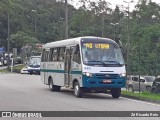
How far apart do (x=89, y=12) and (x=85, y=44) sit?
232 feet

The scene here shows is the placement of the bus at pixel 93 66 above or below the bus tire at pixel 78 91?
above

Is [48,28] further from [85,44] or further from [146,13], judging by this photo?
[85,44]

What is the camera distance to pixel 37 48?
74.9 m

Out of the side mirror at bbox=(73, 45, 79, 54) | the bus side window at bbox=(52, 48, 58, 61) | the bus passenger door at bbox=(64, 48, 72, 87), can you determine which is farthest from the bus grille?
the bus side window at bbox=(52, 48, 58, 61)

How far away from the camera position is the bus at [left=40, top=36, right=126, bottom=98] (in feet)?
67.7

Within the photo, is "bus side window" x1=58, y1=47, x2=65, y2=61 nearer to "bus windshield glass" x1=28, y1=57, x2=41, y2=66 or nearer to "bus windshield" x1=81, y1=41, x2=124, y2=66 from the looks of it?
"bus windshield" x1=81, y1=41, x2=124, y2=66

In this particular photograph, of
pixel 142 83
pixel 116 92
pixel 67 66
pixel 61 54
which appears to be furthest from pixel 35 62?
pixel 116 92

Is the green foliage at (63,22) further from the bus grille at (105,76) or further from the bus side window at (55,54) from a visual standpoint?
the bus grille at (105,76)

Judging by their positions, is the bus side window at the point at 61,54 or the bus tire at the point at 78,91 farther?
the bus side window at the point at 61,54

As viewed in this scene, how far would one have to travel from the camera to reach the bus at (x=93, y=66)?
20641mm

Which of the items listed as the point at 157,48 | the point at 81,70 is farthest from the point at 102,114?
the point at 157,48

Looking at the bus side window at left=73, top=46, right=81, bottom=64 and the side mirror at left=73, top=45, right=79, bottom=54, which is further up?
the side mirror at left=73, top=45, right=79, bottom=54

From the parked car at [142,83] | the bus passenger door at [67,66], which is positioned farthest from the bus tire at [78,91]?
the parked car at [142,83]

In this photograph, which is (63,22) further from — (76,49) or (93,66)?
(93,66)
